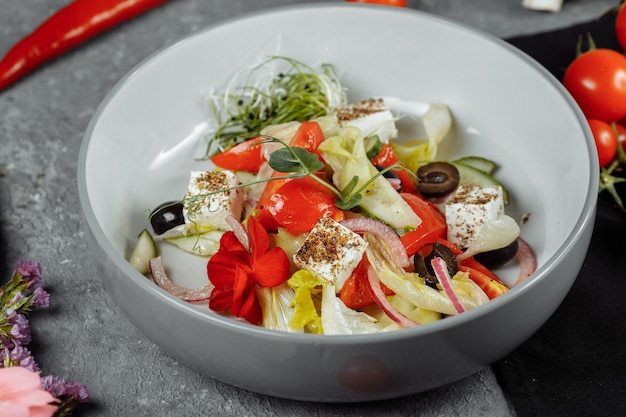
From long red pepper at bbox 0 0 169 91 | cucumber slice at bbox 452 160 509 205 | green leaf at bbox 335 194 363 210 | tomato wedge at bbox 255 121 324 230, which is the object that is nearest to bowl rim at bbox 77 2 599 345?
cucumber slice at bbox 452 160 509 205

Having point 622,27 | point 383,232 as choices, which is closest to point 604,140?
point 622,27

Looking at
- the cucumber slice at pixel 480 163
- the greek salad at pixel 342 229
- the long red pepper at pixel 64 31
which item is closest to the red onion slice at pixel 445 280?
the greek salad at pixel 342 229

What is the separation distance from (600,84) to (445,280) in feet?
4.45

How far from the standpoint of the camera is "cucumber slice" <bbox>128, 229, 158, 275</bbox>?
2.67 metres

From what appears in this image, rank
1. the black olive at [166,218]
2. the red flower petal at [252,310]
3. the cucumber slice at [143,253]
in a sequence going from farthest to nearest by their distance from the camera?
the black olive at [166,218] → the cucumber slice at [143,253] → the red flower petal at [252,310]

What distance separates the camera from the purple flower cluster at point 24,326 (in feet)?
7.84

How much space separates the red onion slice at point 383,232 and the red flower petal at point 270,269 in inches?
9.1

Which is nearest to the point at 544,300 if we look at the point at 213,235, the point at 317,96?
the point at 213,235

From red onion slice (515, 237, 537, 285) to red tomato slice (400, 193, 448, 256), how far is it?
249mm

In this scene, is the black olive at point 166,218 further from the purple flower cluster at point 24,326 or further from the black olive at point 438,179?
the black olive at point 438,179

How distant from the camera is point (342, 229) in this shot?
7.99 feet

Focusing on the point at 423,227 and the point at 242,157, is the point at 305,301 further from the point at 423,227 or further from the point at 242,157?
the point at 242,157

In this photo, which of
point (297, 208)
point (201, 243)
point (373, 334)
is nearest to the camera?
point (373, 334)

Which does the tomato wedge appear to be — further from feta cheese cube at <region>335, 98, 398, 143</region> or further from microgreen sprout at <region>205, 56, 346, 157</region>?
microgreen sprout at <region>205, 56, 346, 157</region>
